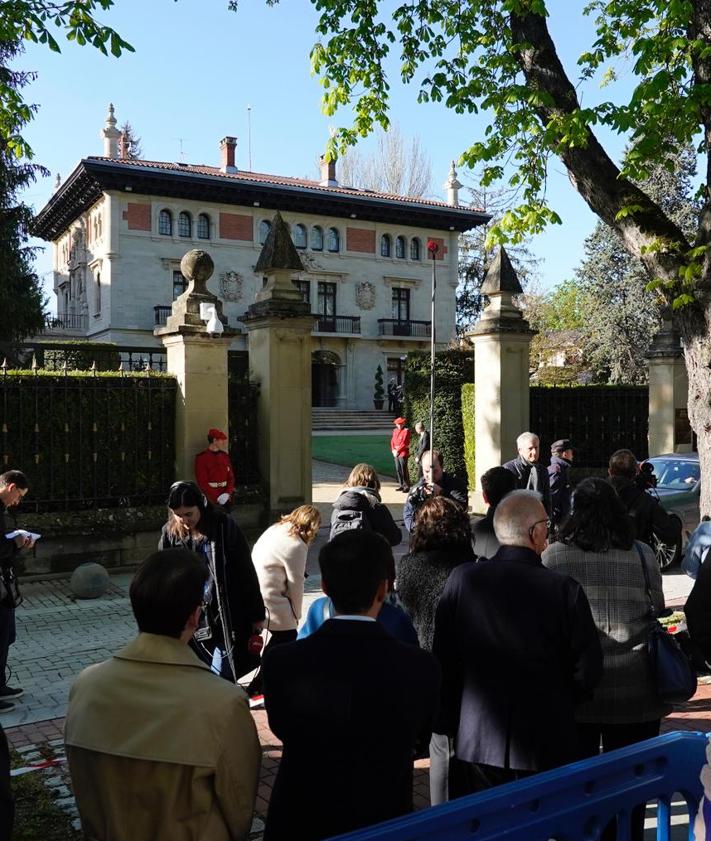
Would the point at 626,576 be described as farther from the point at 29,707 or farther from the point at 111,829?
the point at 29,707

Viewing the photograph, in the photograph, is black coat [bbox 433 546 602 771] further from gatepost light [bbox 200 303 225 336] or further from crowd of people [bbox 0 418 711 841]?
gatepost light [bbox 200 303 225 336]

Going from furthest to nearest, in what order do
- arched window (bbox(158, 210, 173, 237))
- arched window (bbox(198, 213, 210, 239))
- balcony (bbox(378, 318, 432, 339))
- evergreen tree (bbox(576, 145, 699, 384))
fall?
balcony (bbox(378, 318, 432, 339)), arched window (bbox(198, 213, 210, 239)), arched window (bbox(158, 210, 173, 237)), evergreen tree (bbox(576, 145, 699, 384))

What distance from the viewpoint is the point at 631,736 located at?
3.50 meters

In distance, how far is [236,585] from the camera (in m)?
4.63

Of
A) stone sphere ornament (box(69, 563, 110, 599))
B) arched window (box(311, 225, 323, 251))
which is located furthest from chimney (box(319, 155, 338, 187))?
stone sphere ornament (box(69, 563, 110, 599))

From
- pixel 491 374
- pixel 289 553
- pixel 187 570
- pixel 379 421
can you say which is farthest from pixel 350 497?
pixel 379 421

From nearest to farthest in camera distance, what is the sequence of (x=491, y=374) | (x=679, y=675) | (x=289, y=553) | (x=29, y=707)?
(x=679, y=675), (x=289, y=553), (x=29, y=707), (x=491, y=374)

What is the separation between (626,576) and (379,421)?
38095mm

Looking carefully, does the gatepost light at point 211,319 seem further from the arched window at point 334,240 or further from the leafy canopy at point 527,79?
the arched window at point 334,240

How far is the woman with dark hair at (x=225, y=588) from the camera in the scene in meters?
4.61

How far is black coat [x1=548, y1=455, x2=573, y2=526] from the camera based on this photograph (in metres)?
8.52

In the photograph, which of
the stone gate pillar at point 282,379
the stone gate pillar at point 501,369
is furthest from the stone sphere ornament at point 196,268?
the stone gate pillar at point 501,369

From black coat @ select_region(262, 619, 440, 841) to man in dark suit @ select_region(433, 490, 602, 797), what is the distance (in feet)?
2.23

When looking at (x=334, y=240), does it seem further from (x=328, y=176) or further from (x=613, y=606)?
(x=613, y=606)
